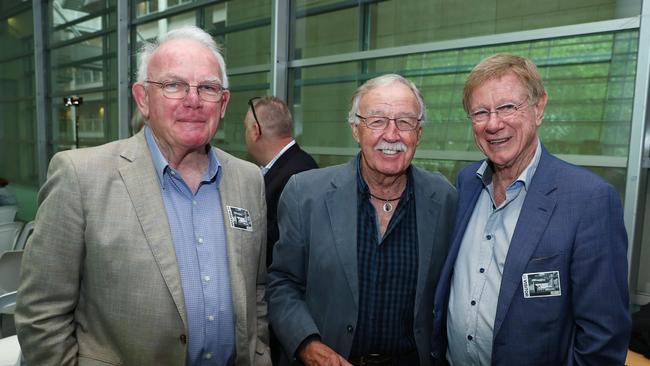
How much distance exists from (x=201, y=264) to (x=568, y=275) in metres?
1.18

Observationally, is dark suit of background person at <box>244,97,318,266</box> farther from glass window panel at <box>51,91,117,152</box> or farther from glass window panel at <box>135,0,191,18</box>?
glass window panel at <box>51,91,117,152</box>

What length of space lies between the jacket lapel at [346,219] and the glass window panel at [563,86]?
6.84 feet

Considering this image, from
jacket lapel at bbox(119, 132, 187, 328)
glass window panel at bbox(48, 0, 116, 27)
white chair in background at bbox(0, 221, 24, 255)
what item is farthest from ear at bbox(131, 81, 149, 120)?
glass window panel at bbox(48, 0, 116, 27)

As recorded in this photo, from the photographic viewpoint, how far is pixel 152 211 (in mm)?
1388

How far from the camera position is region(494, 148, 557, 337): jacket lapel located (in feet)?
4.69

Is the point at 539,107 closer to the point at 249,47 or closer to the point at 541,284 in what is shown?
the point at 541,284

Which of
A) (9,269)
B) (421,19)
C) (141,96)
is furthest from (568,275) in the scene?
(9,269)

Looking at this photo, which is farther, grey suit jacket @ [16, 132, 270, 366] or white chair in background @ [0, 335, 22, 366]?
white chair in background @ [0, 335, 22, 366]

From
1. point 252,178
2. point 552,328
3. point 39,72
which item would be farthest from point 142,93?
point 39,72

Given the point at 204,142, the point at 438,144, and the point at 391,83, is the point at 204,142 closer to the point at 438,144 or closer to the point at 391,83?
the point at 391,83

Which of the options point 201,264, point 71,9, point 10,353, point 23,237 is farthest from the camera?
point 71,9

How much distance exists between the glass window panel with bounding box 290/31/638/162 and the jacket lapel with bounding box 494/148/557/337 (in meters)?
1.79

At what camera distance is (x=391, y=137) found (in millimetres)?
1716

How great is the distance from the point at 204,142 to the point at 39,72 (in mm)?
8609
